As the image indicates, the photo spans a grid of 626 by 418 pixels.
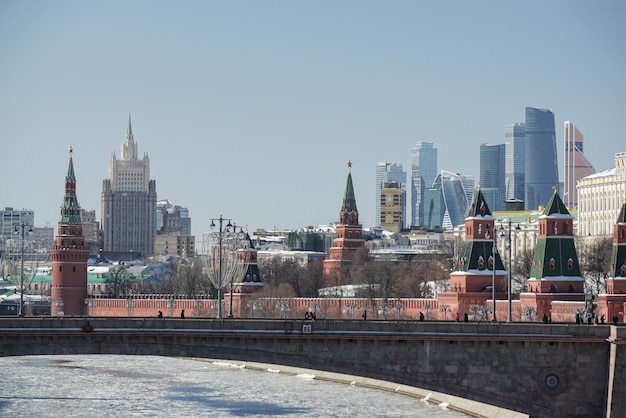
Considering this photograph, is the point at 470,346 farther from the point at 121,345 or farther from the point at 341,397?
the point at 341,397

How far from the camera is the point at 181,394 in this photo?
113 metres

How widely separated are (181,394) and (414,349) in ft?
125

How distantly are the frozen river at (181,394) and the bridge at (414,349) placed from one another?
64.7ft

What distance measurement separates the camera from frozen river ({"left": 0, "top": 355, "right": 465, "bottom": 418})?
328ft

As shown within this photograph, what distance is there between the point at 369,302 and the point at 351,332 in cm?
10033

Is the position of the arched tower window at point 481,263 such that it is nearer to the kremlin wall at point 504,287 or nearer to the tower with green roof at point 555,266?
the kremlin wall at point 504,287

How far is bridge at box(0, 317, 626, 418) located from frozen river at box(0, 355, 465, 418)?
776 inches

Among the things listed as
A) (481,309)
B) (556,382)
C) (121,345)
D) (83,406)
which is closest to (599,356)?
(556,382)

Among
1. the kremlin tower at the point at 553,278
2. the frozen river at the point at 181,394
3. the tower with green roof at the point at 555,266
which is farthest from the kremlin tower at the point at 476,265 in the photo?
the frozen river at the point at 181,394

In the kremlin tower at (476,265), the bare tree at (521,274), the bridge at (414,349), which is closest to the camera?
the bridge at (414,349)

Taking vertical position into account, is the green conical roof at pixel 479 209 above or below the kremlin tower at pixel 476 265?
above

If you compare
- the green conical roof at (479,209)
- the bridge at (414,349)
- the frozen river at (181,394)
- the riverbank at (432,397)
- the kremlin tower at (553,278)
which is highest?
the green conical roof at (479,209)

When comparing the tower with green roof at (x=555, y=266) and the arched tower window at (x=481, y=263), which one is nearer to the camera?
the tower with green roof at (x=555, y=266)

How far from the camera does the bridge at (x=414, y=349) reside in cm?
7606
